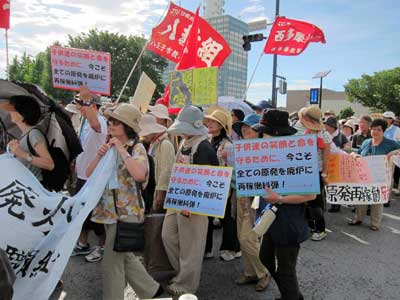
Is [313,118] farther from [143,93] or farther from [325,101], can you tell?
[325,101]

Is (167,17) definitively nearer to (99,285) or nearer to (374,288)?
(99,285)

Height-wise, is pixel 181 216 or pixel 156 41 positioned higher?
pixel 156 41

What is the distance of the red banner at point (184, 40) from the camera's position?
20.1ft

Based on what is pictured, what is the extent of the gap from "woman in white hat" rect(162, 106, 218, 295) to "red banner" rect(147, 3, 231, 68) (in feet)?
9.79

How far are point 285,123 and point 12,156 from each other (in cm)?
216

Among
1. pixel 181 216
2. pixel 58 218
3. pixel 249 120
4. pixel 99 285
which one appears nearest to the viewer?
pixel 58 218

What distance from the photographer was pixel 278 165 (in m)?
2.69

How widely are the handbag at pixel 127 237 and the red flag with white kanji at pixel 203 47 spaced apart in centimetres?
386

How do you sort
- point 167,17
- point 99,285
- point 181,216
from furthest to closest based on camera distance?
point 167,17
point 99,285
point 181,216

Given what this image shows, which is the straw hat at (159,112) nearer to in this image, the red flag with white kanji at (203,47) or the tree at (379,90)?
the red flag with white kanji at (203,47)

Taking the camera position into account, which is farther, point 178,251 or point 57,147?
point 178,251

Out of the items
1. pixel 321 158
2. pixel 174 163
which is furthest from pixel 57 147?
pixel 321 158

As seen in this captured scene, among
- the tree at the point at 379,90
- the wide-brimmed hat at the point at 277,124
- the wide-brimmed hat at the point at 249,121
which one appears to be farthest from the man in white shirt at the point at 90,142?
the tree at the point at 379,90

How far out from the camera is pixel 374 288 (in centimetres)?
358
